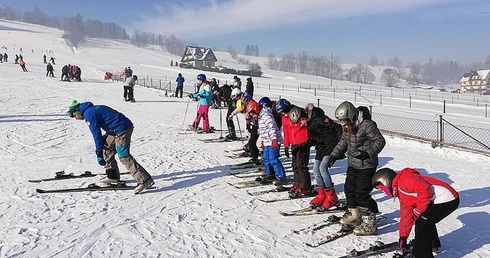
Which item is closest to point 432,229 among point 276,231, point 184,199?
point 276,231

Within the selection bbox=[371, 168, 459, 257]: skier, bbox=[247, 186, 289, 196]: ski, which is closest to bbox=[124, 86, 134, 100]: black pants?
bbox=[247, 186, 289, 196]: ski

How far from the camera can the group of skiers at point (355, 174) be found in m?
4.20

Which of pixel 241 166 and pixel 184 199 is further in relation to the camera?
pixel 241 166

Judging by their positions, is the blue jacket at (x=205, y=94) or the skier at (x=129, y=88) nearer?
the blue jacket at (x=205, y=94)

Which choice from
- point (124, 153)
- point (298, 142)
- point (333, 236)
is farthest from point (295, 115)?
point (124, 153)

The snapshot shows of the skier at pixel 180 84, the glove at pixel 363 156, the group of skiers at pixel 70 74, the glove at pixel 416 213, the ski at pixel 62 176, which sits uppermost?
the group of skiers at pixel 70 74

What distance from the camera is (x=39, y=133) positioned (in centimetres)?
1238

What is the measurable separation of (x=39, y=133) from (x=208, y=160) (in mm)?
6489

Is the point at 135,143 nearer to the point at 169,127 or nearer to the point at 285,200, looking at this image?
the point at 169,127

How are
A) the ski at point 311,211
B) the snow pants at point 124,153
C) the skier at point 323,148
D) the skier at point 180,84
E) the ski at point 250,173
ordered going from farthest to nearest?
the skier at point 180,84, the ski at point 250,173, the snow pants at point 124,153, the skier at point 323,148, the ski at point 311,211

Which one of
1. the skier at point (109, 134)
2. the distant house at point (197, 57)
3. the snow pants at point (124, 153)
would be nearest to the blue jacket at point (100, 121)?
the skier at point (109, 134)

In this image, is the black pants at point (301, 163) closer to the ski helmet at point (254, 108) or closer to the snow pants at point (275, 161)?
the snow pants at point (275, 161)

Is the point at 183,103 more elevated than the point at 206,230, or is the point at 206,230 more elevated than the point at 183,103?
the point at 183,103

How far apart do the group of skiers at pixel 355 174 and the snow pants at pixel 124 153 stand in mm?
2487
